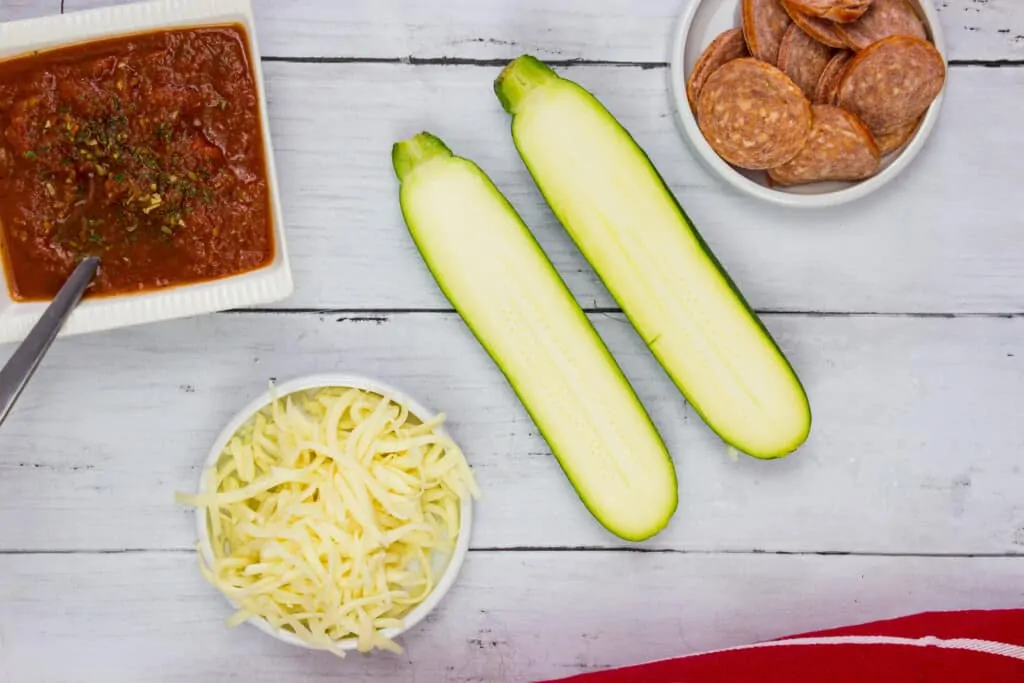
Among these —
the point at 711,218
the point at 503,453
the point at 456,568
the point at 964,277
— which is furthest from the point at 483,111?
the point at 964,277

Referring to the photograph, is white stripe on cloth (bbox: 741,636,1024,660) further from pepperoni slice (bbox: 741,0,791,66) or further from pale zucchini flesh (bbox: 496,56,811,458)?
pepperoni slice (bbox: 741,0,791,66)

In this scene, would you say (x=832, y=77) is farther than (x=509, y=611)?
No

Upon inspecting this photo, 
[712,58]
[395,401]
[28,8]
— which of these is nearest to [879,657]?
[395,401]

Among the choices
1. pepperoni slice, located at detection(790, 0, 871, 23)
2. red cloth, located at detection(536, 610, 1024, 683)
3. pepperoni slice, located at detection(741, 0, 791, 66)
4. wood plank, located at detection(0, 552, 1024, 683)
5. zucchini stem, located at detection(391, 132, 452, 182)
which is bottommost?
wood plank, located at detection(0, 552, 1024, 683)

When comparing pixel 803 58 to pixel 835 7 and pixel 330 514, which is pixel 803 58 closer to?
pixel 835 7

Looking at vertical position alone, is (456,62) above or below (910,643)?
above

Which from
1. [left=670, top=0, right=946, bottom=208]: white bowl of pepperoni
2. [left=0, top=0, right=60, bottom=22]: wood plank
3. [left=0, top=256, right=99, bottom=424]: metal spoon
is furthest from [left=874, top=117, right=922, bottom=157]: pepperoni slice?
[left=0, top=0, right=60, bottom=22]: wood plank

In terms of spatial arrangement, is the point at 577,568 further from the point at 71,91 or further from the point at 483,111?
the point at 71,91
